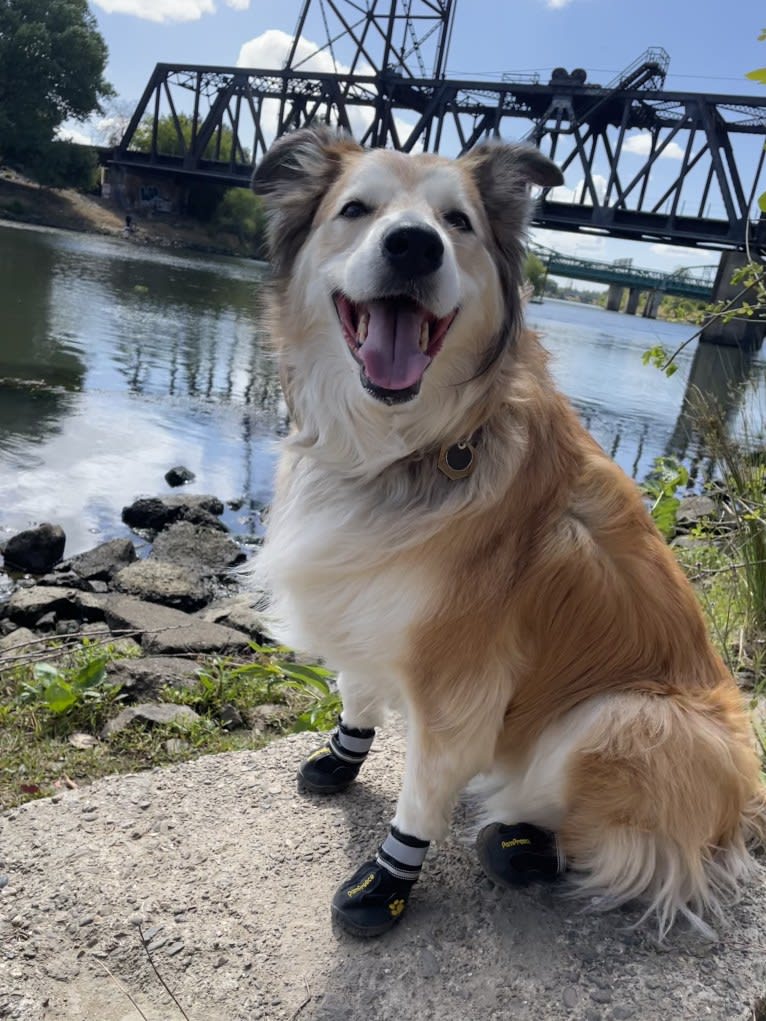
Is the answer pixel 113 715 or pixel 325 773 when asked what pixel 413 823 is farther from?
pixel 113 715

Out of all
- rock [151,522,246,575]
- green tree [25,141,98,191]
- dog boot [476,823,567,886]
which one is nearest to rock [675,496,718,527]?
rock [151,522,246,575]

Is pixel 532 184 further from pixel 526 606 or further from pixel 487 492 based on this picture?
pixel 526 606

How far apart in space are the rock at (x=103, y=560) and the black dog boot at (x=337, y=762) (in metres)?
4.56

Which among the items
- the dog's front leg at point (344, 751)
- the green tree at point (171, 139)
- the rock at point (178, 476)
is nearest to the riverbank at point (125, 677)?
the dog's front leg at point (344, 751)

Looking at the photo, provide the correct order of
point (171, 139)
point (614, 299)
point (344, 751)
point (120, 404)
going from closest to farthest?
point (344, 751) < point (120, 404) < point (171, 139) < point (614, 299)

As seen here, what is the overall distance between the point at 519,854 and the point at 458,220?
205 cm

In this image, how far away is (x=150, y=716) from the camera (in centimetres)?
368

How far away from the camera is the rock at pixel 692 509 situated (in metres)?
9.01

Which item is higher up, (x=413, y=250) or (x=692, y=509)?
(x=413, y=250)

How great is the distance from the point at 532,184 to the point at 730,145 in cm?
4847

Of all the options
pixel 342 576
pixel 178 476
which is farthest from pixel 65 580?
pixel 342 576

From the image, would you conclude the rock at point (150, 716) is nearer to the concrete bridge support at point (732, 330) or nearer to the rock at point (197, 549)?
the rock at point (197, 549)

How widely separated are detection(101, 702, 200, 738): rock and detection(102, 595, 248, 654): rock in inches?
31.8

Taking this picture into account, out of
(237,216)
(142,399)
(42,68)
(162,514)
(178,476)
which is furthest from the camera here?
(237,216)
